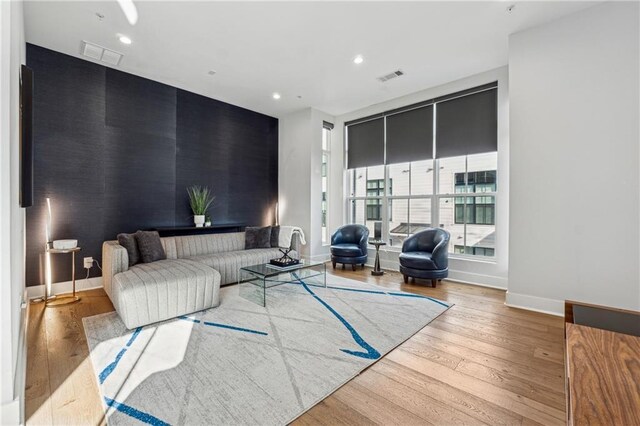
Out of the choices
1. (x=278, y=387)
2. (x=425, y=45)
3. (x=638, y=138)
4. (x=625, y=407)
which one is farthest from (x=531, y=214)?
(x=278, y=387)

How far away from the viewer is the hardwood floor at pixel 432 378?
1.65 m

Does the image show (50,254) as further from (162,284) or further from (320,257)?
(320,257)

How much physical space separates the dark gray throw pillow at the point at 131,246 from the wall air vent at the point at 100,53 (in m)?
2.45

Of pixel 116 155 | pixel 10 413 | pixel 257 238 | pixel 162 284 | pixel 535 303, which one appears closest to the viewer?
pixel 10 413

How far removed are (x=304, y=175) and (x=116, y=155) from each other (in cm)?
326

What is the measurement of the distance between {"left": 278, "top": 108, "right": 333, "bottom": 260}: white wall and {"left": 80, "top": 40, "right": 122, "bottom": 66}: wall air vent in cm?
324

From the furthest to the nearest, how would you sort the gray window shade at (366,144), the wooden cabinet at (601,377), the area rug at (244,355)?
1. the gray window shade at (366,144)
2. the area rug at (244,355)
3. the wooden cabinet at (601,377)

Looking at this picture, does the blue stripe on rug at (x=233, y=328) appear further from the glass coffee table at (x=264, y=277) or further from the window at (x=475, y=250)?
the window at (x=475, y=250)

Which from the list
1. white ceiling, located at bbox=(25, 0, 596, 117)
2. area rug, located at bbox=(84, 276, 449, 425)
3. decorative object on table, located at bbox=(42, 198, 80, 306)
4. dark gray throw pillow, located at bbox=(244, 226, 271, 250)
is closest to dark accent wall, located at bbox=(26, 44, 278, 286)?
decorative object on table, located at bbox=(42, 198, 80, 306)

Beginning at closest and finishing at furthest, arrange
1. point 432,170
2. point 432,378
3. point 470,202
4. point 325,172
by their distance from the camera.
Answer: point 432,378 < point 470,202 < point 432,170 < point 325,172

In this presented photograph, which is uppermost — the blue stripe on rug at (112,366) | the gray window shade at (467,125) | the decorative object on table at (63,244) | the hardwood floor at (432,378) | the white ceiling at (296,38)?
the white ceiling at (296,38)

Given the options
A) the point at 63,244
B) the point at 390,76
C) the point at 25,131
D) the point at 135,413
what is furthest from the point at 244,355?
the point at 390,76

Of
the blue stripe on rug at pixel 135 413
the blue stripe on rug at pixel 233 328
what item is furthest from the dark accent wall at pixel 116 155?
the blue stripe on rug at pixel 135 413

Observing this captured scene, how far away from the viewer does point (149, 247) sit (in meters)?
3.80
